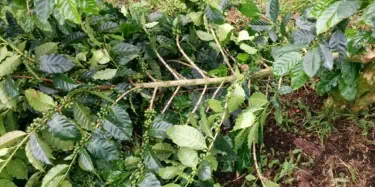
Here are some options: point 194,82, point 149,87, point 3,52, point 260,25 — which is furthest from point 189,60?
point 3,52

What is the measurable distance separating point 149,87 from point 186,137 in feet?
1.42

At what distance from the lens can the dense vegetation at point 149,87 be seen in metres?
1.69

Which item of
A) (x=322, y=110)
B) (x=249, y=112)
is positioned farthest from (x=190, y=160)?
(x=322, y=110)

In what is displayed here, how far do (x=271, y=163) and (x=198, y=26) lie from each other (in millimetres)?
808

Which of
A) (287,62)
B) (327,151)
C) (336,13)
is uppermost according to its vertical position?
(336,13)

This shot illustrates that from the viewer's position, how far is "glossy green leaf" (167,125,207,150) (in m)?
1.77

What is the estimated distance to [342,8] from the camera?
116 centimetres

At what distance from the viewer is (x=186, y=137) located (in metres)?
1.78

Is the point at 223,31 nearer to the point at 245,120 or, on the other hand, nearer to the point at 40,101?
the point at 245,120

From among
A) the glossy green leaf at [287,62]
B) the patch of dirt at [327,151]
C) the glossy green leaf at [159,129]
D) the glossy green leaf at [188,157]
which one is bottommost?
the patch of dirt at [327,151]

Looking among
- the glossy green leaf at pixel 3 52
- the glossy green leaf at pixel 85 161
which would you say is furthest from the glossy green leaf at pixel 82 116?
the glossy green leaf at pixel 3 52

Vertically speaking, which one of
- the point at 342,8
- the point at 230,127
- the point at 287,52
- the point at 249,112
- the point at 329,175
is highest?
the point at 342,8

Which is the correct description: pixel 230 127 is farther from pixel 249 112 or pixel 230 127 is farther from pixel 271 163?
pixel 249 112

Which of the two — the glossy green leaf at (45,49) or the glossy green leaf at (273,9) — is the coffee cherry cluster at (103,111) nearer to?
the glossy green leaf at (45,49)
